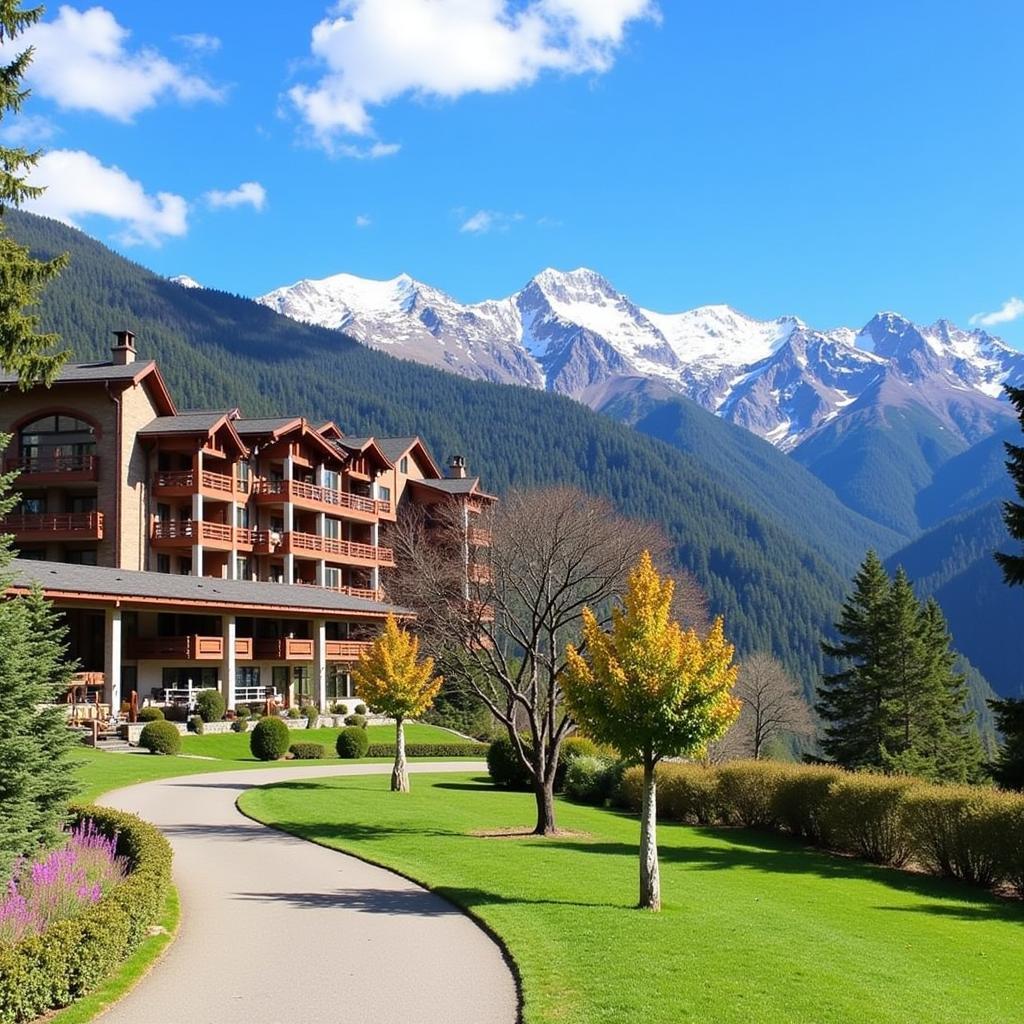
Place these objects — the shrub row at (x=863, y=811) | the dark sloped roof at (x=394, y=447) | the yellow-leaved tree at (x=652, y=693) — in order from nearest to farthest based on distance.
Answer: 1. the yellow-leaved tree at (x=652, y=693)
2. the shrub row at (x=863, y=811)
3. the dark sloped roof at (x=394, y=447)

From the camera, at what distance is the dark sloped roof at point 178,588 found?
37.5 metres

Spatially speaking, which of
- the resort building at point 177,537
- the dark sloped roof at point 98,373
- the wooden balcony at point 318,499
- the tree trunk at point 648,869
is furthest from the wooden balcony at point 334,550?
the tree trunk at point 648,869

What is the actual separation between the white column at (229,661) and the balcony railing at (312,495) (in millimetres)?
14301

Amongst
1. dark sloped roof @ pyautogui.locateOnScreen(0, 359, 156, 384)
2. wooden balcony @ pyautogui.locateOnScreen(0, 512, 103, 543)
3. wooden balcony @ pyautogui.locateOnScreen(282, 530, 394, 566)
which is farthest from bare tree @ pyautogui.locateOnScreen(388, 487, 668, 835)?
dark sloped roof @ pyautogui.locateOnScreen(0, 359, 156, 384)

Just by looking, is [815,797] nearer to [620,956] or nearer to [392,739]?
[620,956]

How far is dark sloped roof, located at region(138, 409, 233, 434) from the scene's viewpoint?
53094 mm

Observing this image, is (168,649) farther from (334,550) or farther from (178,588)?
(334,550)

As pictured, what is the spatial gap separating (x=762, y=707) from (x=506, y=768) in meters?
38.3

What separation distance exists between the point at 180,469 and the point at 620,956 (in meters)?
46.5

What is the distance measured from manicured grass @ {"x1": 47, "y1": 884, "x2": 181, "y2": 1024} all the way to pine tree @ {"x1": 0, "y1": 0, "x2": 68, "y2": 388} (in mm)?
9433

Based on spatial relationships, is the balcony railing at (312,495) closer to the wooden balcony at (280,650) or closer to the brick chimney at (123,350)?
the brick chimney at (123,350)

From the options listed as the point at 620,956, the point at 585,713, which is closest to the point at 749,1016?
the point at 620,956

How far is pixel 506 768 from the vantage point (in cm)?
3588

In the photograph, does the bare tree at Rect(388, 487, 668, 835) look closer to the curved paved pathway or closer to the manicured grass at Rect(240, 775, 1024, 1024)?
the manicured grass at Rect(240, 775, 1024, 1024)
